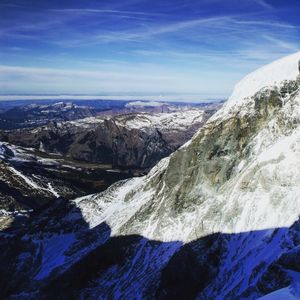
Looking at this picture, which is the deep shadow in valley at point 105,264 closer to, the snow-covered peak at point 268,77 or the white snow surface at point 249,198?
the white snow surface at point 249,198

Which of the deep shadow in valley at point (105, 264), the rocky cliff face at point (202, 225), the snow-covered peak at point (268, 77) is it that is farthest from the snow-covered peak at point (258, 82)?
the deep shadow in valley at point (105, 264)

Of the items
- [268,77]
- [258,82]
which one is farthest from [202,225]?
[268,77]

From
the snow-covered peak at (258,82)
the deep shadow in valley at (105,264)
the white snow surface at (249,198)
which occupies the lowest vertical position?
the deep shadow in valley at (105,264)

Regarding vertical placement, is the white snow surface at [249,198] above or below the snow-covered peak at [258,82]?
below

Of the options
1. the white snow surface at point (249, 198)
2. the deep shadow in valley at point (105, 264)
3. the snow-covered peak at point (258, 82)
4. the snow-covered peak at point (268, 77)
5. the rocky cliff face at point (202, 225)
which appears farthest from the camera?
the snow-covered peak at point (258, 82)

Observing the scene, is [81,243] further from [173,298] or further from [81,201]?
[173,298]

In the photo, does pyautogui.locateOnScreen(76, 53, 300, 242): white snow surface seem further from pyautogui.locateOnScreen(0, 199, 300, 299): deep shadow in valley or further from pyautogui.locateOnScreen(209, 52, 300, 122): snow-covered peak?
pyautogui.locateOnScreen(0, 199, 300, 299): deep shadow in valley
